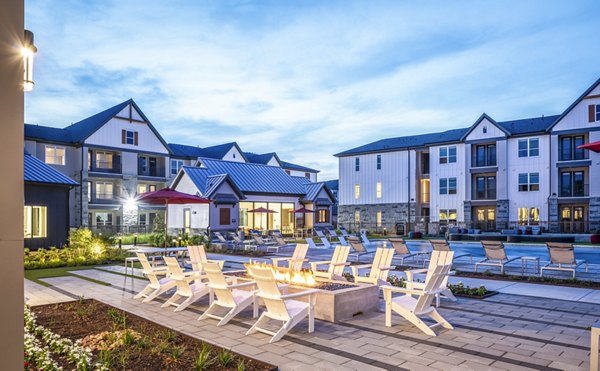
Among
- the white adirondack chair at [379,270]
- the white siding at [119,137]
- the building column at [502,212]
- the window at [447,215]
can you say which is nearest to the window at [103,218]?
the white siding at [119,137]

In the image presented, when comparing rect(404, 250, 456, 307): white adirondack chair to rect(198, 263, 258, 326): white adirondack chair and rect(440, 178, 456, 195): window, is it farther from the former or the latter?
rect(440, 178, 456, 195): window

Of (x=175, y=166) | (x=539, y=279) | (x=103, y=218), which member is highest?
(x=175, y=166)

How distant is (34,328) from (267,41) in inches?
960

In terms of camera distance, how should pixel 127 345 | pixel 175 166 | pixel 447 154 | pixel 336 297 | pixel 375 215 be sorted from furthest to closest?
pixel 175 166
pixel 375 215
pixel 447 154
pixel 336 297
pixel 127 345

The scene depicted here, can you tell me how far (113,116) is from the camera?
3753 centimetres

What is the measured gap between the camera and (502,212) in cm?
3628

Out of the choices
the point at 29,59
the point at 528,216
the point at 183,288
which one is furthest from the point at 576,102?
the point at 29,59

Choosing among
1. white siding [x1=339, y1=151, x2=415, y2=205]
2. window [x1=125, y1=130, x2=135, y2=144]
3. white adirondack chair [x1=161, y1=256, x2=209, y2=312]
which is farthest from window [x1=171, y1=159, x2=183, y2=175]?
white adirondack chair [x1=161, y1=256, x2=209, y2=312]

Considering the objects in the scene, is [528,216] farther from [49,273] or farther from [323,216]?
[49,273]

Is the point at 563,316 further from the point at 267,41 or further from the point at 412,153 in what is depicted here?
the point at 412,153

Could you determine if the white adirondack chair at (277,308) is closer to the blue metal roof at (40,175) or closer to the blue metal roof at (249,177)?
the blue metal roof at (40,175)

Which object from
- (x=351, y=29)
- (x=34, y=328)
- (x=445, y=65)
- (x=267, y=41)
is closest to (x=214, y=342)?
(x=34, y=328)

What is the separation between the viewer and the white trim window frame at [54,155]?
34.7 metres

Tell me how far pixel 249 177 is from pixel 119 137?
12.7m
